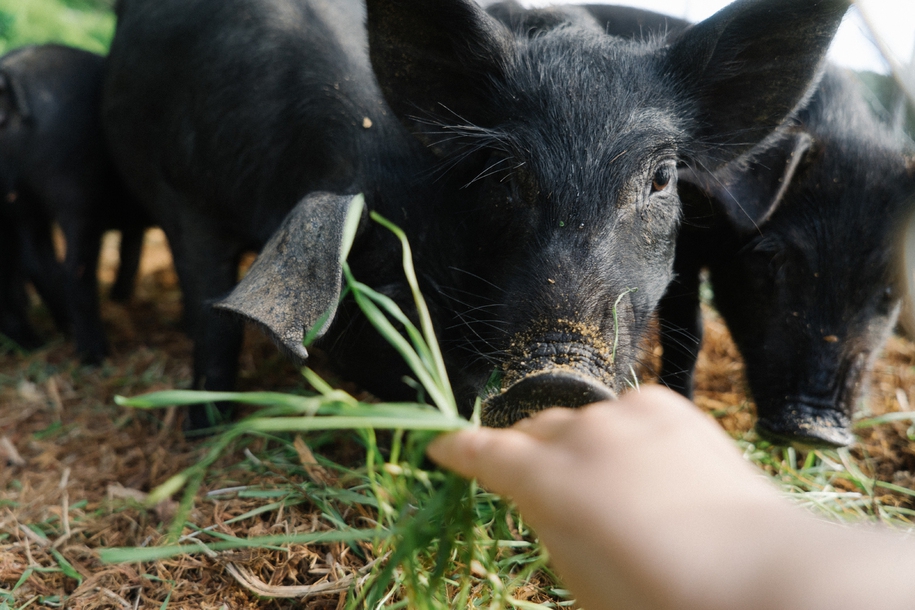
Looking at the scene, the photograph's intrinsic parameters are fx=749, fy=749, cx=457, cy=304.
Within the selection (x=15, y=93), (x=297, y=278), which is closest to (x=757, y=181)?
(x=297, y=278)

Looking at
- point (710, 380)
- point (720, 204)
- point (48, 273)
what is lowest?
point (48, 273)

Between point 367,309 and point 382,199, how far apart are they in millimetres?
1119

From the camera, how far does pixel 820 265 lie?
2.62 m

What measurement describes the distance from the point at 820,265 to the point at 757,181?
37 centimetres

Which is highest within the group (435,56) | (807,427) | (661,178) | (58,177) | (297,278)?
(435,56)

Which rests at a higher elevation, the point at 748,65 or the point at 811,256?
the point at 748,65

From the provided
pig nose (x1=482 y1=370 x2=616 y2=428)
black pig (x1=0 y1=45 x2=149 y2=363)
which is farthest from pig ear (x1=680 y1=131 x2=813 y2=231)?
black pig (x1=0 y1=45 x2=149 y2=363)

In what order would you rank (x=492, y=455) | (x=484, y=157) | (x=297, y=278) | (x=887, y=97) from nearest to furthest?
1. (x=492, y=455)
2. (x=297, y=278)
3. (x=484, y=157)
4. (x=887, y=97)

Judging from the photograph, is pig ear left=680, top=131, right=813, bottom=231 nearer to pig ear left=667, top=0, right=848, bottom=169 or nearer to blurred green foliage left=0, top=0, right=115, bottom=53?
pig ear left=667, top=0, right=848, bottom=169

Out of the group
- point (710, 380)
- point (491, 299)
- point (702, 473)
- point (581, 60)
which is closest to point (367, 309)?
point (702, 473)

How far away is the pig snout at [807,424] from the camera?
2.54 meters

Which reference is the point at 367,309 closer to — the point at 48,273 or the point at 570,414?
the point at 570,414

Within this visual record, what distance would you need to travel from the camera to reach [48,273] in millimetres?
4184

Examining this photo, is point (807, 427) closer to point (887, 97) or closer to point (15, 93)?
point (887, 97)
